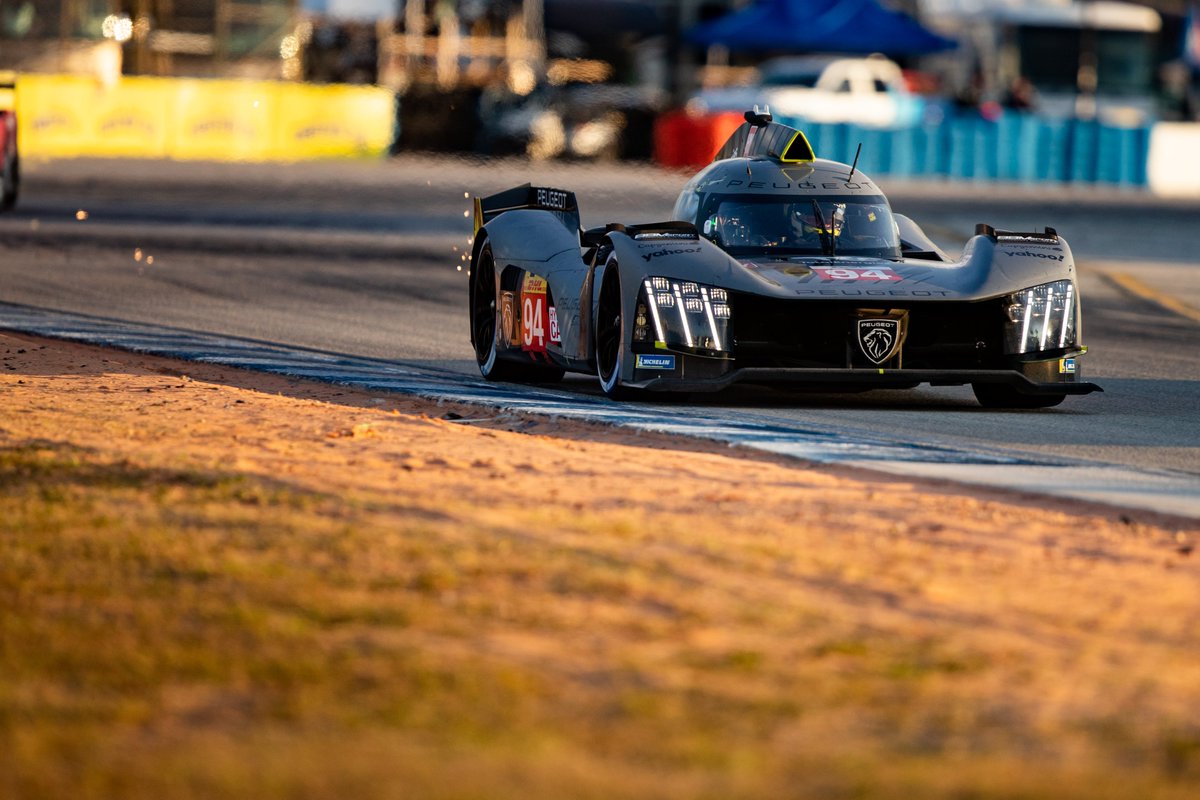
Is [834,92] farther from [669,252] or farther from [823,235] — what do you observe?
[669,252]

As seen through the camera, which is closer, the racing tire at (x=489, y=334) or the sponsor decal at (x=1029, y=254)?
the sponsor decal at (x=1029, y=254)

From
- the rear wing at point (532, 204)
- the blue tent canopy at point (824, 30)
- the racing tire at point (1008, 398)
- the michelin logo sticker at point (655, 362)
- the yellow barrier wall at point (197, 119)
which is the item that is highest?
the blue tent canopy at point (824, 30)

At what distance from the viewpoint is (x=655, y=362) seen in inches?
405

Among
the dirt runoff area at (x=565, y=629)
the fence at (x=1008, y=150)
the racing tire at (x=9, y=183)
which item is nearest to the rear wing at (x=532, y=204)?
the dirt runoff area at (x=565, y=629)

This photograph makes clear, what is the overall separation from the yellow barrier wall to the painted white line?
85.0 ft

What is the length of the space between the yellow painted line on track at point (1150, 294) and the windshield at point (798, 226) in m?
6.37

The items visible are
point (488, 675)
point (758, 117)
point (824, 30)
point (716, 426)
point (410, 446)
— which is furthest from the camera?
point (824, 30)

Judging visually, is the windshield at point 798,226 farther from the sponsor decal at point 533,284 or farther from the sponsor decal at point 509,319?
the sponsor decal at point 509,319

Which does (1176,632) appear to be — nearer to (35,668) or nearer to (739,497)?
(739,497)

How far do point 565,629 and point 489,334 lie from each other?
6667 mm

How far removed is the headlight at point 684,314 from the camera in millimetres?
10188

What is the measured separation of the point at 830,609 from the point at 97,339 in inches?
319

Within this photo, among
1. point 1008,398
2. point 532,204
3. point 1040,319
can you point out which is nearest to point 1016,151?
point 532,204

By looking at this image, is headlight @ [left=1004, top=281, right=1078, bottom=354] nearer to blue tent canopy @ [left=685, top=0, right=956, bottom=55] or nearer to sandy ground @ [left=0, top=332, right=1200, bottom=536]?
sandy ground @ [left=0, top=332, right=1200, bottom=536]
